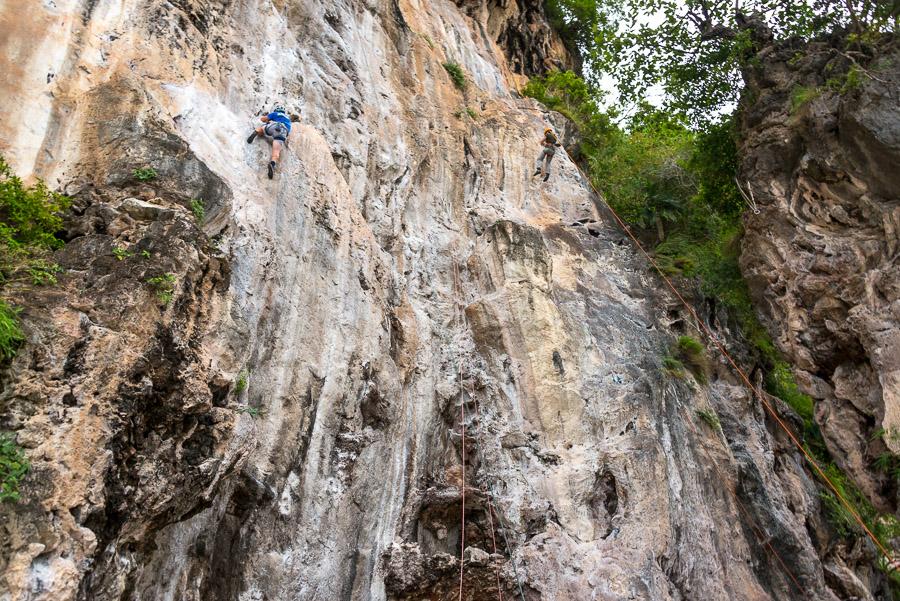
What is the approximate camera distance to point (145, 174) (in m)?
6.68

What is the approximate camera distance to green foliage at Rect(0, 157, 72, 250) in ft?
19.1

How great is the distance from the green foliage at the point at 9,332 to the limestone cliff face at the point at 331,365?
10 cm

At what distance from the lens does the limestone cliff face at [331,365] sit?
5340 mm

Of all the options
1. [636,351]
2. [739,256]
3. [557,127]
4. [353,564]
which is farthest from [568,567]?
[557,127]

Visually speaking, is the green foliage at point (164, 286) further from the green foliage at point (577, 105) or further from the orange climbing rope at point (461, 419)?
the green foliage at point (577, 105)

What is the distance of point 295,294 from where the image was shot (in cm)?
820

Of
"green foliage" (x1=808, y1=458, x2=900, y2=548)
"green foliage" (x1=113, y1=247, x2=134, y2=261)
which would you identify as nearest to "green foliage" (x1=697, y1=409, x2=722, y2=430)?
"green foliage" (x1=808, y1=458, x2=900, y2=548)

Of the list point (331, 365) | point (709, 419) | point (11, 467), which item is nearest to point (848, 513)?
point (709, 419)

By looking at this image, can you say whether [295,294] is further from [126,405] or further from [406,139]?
[406,139]

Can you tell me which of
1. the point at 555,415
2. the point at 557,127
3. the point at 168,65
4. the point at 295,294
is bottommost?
the point at 555,415

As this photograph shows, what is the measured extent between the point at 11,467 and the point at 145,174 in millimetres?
3420

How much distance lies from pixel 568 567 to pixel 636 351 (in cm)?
436

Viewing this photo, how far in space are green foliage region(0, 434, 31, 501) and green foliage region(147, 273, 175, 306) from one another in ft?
5.61

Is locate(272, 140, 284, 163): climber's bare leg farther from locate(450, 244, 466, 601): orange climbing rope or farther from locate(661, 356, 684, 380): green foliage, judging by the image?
locate(661, 356, 684, 380): green foliage
